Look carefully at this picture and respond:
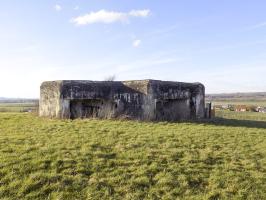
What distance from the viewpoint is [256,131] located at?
15.4 metres

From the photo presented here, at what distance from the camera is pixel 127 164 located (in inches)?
369

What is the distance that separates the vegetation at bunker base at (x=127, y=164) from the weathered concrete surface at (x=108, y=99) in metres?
3.36

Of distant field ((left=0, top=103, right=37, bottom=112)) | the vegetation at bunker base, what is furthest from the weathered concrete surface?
distant field ((left=0, top=103, right=37, bottom=112))

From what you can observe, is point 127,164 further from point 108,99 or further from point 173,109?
point 173,109

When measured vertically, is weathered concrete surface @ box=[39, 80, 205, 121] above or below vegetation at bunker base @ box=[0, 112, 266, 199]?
above

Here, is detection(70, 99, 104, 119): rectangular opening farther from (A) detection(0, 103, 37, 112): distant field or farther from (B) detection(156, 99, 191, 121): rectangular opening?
(A) detection(0, 103, 37, 112): distant field

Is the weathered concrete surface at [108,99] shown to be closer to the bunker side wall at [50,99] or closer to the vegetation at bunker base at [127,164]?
the bunker side wall at [50,99]

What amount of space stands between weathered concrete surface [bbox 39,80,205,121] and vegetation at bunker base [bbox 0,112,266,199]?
132 inches

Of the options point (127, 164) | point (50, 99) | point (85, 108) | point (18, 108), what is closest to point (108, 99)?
point (85, 108)

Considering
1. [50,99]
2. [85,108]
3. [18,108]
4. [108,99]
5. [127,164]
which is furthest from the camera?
[18,108]

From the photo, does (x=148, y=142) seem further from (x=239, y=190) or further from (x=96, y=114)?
(x=96, y=114)

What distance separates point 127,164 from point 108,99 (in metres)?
8.52

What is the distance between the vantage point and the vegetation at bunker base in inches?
A: 311

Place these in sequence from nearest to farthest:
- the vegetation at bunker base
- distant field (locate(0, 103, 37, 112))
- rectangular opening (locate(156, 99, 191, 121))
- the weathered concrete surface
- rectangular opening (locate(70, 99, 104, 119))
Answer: the vegetation at bunker base, the weathered concrete surface, rectangular opening (locate(70, 99, 104, 119)), rectangular opening (locate(156, 99, 191, 121)), distant field (locate(0, 103, 37, 112))
